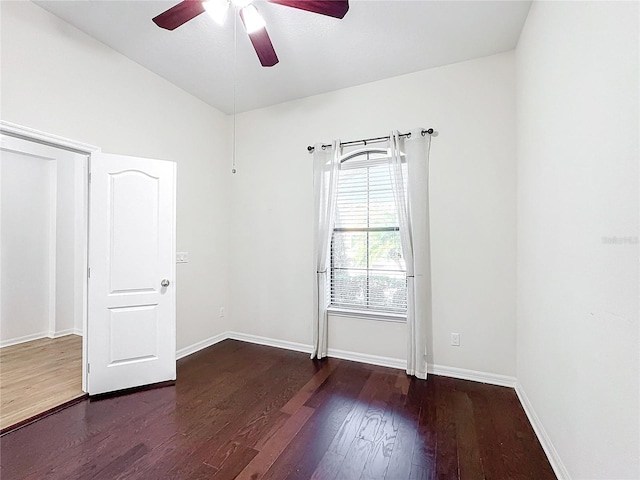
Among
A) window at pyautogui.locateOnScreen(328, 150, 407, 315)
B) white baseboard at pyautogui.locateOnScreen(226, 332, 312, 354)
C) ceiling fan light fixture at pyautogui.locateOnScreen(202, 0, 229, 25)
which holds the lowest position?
white baseboard at pyautogui.locateOnScreen(226, 332, 312, 354)

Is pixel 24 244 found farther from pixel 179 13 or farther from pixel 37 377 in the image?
pixel 179 13

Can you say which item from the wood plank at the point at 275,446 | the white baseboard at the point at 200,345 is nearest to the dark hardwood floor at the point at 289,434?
the wood plank at the point at 275,446

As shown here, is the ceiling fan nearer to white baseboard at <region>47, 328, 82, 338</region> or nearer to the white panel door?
the white panel door

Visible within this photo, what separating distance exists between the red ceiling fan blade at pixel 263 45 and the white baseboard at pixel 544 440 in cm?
317

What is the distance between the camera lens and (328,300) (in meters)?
3.51

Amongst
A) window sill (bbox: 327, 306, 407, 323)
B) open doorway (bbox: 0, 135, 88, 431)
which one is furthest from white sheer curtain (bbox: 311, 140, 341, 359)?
open doorway (bbox: 0, 135, 88, 431)

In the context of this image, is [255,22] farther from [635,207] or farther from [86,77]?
[635,207]

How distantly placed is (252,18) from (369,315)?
2.82 metres

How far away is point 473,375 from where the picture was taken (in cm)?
282

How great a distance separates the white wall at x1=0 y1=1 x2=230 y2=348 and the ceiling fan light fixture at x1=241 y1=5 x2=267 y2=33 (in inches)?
65.0

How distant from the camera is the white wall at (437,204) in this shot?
2.74 meters

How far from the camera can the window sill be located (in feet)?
10.2

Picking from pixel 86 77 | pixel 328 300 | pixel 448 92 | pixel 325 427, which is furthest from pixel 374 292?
pixel 86 77

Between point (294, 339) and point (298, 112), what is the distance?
9.24 feet
